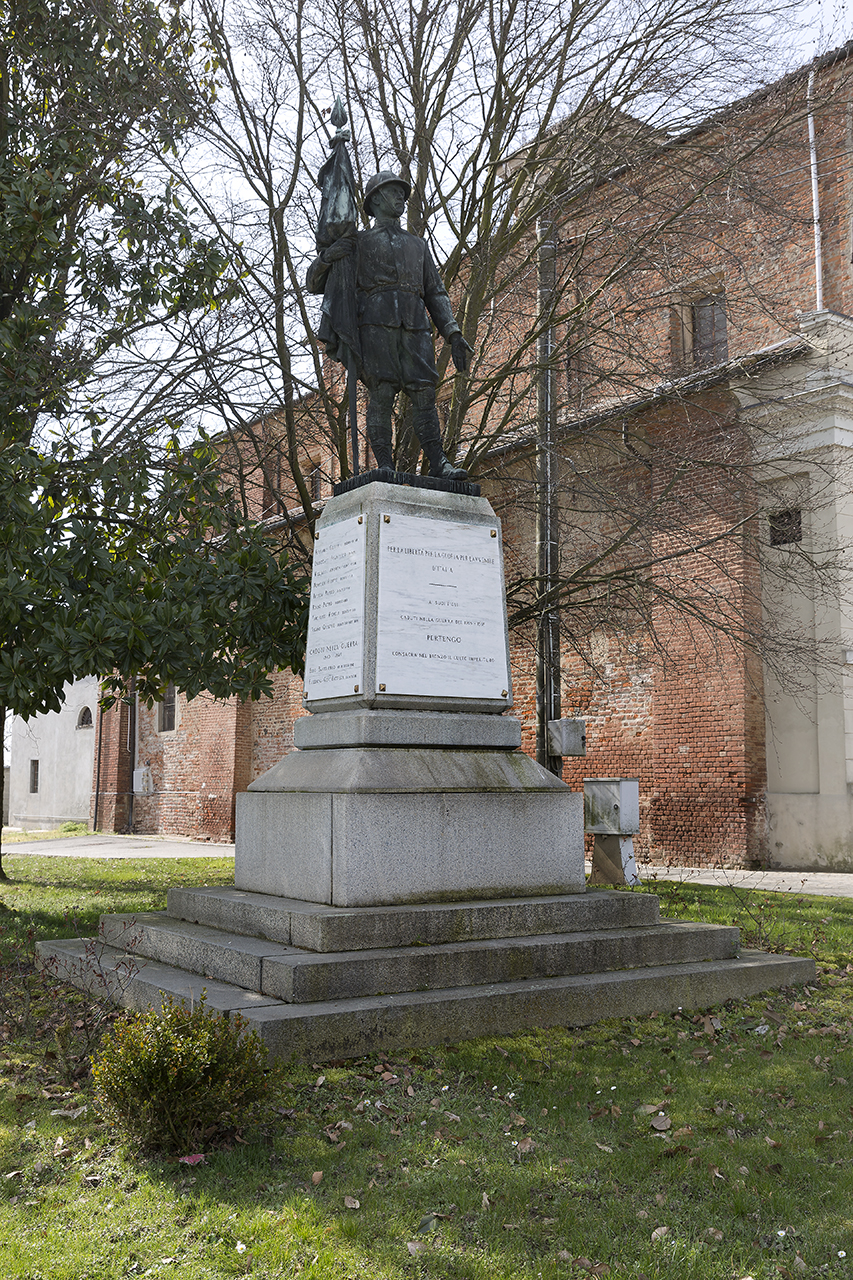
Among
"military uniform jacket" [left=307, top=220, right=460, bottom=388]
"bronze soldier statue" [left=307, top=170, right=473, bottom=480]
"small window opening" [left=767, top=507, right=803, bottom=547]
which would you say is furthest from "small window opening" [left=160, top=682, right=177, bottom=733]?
"military uniform jacket" [left=307, top=220, right=460, bottom=388]

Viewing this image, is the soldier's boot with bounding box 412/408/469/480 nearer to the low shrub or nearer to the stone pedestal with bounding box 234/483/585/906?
the stone pedestal with bounding box 234/483/585/906

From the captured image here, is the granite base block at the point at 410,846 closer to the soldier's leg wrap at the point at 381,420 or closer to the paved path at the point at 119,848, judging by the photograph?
the soldier's leg wrap at the point at 381,420

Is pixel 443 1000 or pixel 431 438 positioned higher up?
pixel 431 438

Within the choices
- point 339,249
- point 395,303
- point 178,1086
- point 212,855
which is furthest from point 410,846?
point 212,855

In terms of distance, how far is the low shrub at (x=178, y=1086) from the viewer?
145 inches

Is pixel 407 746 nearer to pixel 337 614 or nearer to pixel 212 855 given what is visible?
pixel 337 614

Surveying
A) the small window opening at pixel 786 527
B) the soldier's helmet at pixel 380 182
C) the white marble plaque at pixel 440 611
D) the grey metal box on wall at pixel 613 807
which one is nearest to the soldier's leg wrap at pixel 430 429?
the white marble plaque at pixel 440 611

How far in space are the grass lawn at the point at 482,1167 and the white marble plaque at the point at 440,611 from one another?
7.25 feet

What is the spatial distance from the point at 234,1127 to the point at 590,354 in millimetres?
11811

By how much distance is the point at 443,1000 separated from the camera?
4.82 m

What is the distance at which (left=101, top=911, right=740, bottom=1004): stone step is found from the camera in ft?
Result: 15.9

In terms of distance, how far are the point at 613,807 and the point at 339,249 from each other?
675cm

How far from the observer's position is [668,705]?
1517 cm

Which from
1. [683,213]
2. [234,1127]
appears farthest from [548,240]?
[234,1127]
